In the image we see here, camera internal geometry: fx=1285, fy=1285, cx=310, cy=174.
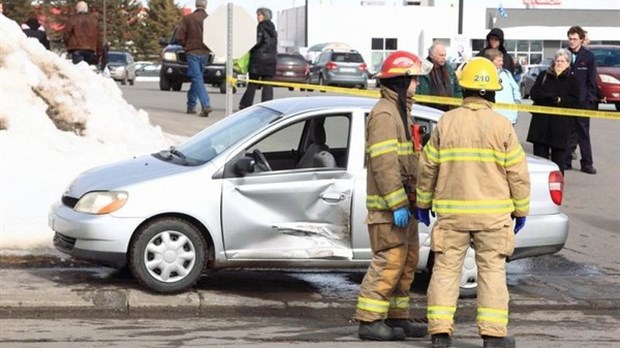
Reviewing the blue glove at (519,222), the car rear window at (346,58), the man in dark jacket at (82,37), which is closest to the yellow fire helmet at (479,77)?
the blue glove at (519,222)

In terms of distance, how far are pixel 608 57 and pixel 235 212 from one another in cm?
2327

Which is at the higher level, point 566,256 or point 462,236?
point 462,236

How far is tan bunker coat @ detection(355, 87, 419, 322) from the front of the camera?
7.84 m

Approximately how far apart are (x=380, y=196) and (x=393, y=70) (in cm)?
79

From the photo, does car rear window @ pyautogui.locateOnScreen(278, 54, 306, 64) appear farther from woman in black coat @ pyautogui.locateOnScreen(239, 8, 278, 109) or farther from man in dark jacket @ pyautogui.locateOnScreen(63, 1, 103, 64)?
woman in black coat @ pyautogui.locateOnScreen(239, 8, 278, 109)

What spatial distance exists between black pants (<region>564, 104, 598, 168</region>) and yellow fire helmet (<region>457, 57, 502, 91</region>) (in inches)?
373

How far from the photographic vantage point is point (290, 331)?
861cm

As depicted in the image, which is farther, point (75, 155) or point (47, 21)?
point (47, 21)

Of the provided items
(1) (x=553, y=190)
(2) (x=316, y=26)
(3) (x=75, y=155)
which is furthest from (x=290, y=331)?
(2) (x=316, y=26)

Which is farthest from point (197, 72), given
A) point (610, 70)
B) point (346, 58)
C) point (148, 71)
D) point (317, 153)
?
point (148, 71)

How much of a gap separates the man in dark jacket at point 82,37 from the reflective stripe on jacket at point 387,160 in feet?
44.1

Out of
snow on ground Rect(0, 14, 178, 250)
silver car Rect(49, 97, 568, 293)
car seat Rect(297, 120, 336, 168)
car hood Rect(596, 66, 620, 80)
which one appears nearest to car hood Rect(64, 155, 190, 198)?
silver car Rect(49, 97, 568, 293)

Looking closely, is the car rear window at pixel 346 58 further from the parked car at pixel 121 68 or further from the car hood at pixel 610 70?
the car hood at pixel 610 70

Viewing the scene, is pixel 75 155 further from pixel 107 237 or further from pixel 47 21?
pixel 47 21
